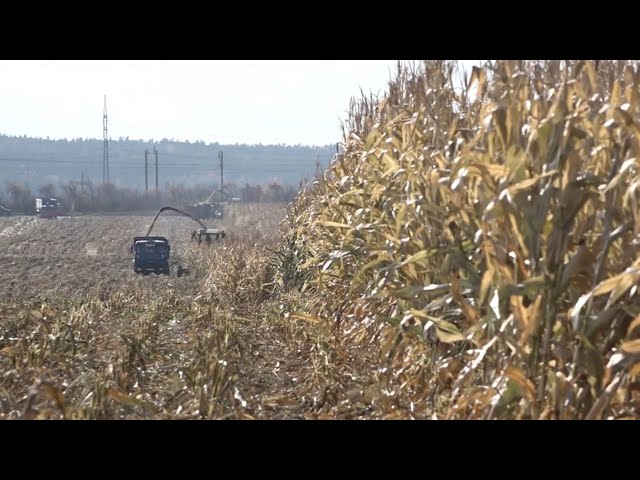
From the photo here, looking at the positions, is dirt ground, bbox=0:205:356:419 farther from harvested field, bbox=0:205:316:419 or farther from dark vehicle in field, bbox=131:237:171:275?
dark vehicle in field, bbox=131:237:171:275

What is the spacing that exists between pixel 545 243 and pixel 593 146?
550mm

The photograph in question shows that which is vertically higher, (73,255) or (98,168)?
(73,255)

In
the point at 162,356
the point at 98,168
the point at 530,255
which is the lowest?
the point at 98,168

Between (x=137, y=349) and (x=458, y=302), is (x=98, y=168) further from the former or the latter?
(x=458, y=302)

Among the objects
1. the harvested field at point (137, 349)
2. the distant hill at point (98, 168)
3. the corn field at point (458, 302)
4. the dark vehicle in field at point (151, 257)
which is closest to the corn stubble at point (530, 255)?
the corn field at point (458, 302)

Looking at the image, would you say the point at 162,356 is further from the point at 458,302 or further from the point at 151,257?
the point at 151,257

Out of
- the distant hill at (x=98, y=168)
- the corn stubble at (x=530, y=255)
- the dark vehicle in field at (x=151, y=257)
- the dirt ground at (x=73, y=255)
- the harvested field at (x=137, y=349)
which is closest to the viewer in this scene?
the corn stubble at (x=530, y=255)

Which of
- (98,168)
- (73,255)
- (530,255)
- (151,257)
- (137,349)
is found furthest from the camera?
(98,168)

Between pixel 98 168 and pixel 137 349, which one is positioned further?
pixel 98 168

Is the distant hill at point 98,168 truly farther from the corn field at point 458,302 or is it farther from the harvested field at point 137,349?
the corn field at point 458,302

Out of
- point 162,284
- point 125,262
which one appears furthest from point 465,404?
point 125,262

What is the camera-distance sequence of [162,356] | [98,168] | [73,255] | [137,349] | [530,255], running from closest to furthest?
[530,255] → [137,349] → [162,356] → [73,255] → [98,168]

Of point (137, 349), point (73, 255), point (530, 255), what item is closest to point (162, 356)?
point (137, 349)

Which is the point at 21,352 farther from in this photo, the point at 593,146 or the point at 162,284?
the point at 162,284
